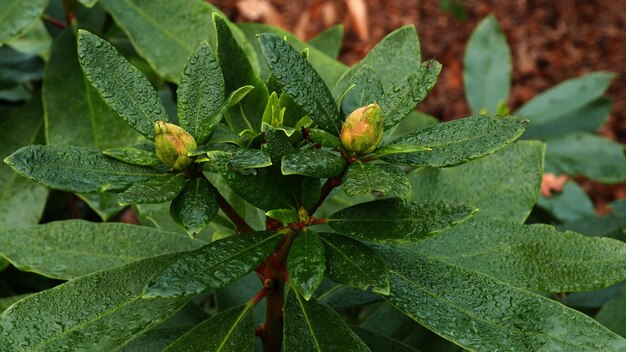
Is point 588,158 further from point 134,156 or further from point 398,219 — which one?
point 134,156

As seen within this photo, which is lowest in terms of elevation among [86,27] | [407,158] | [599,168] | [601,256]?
[599,168]

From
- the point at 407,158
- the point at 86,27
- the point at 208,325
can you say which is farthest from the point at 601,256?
the point at 86,27

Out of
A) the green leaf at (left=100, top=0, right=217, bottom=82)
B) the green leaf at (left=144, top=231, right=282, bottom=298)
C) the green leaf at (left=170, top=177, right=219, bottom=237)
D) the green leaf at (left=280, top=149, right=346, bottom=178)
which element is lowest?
the green leaf at (left=144, top=231, right=282, bottom=298)

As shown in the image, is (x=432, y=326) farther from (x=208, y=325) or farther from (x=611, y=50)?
(x=611, y=50)

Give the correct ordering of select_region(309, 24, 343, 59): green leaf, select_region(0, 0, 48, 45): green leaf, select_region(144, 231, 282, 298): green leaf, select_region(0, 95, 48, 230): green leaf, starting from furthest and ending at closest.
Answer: select_region(309, 24, 343, 59): green leaf → select_region(0, 95, 48, 230): green leaf → select_region(0, 0, 48, 45): green leaf → select_region(144, 231, 282, 298): green leaf

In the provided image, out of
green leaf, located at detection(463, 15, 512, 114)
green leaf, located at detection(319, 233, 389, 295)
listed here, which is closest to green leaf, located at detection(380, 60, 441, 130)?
green leaf, located at detection(319, 233, 389, 295)

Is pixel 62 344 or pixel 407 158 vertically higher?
pixel 407 158

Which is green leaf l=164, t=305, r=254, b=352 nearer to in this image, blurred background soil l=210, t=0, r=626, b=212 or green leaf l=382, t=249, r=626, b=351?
green leaf l=382, t=249, r=626, b=351

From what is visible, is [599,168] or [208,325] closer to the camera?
[208,325]

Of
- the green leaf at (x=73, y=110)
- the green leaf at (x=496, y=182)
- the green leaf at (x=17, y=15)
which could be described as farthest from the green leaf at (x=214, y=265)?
the green leaf at (x=17, y=15)
